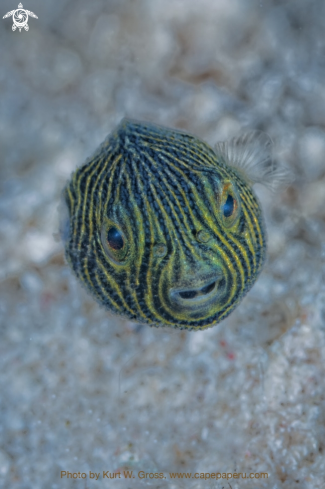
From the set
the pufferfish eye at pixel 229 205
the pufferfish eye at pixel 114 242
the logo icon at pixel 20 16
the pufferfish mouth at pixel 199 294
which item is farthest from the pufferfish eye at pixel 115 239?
the logo icon at pixel 20 16

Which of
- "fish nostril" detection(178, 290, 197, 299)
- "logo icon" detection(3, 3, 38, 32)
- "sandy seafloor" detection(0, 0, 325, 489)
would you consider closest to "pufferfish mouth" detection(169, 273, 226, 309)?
"fish nostril" detection(178, 290, 197, 299)

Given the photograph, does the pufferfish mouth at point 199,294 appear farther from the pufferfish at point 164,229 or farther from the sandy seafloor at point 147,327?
the sandy seafloor at point 147,327

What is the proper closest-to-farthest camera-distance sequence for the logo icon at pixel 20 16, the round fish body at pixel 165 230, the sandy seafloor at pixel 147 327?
the round fish body at pixel 165 230 → the sandy seafloor at pixel 147 327 → the logo icon at pixel 20 16

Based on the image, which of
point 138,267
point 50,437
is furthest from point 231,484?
point 138,267

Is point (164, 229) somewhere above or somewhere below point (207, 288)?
above

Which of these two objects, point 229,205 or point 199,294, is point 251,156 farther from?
point 199,294

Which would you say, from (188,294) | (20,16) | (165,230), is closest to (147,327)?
(188,294)

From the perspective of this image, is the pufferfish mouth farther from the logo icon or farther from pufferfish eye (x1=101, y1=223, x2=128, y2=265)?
the logo icon
